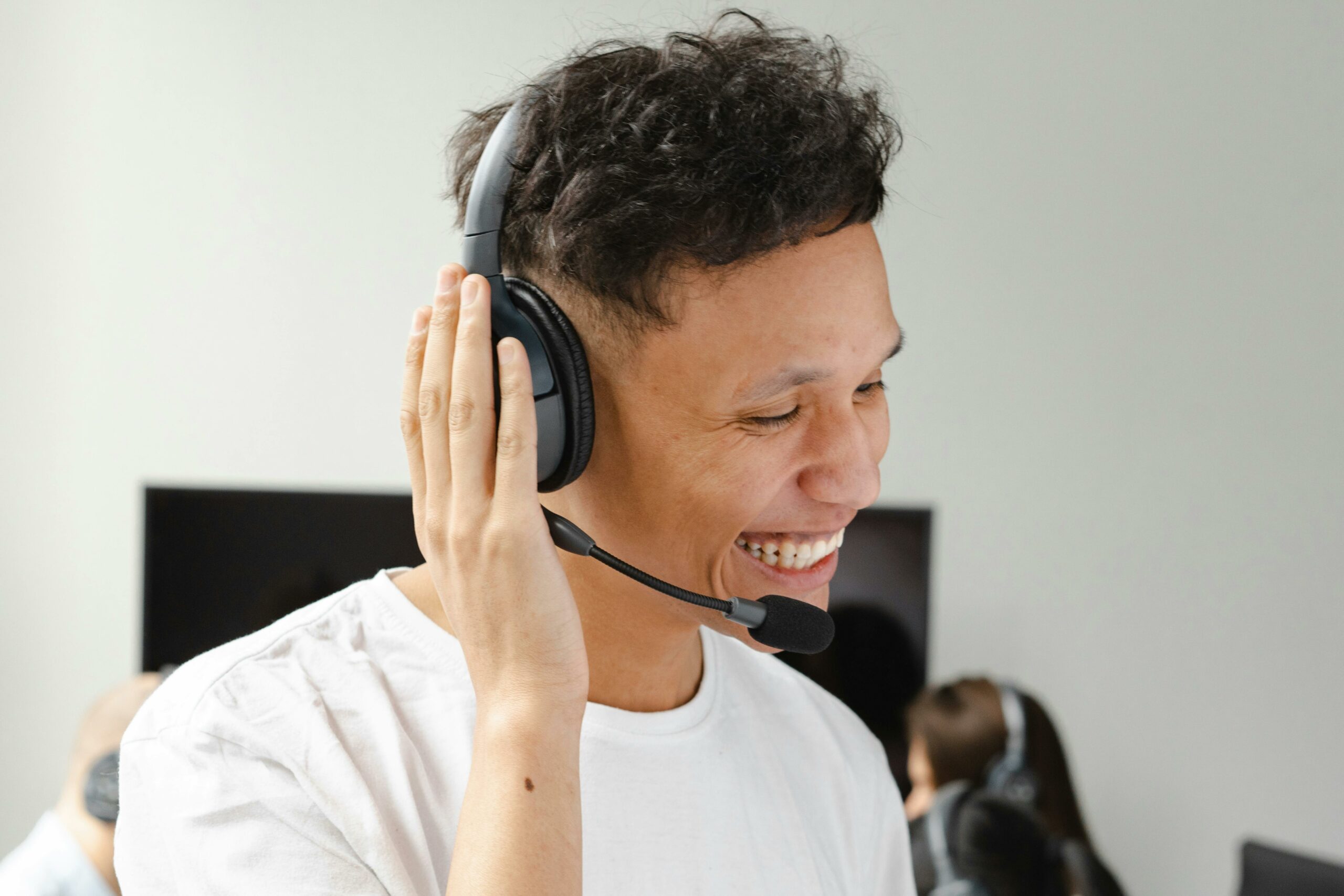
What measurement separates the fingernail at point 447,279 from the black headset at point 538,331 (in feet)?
0.06

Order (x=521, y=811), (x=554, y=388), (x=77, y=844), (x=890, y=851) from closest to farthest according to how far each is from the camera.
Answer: (x=521, y=811) → (x=554, y=388) → (x=890, y=851) → (x=77, y=844)

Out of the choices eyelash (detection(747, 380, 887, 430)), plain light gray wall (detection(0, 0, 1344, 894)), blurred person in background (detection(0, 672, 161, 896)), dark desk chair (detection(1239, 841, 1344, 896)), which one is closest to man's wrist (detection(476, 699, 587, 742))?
eyelash (detection(747, 380, 887, 430))

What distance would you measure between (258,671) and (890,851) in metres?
0.58

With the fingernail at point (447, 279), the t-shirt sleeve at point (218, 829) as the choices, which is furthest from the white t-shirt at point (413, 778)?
the fingernail at point (447, 279)

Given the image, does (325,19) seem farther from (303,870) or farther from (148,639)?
(303,870)

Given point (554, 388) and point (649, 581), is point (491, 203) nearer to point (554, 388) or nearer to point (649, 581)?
point (554, 388)

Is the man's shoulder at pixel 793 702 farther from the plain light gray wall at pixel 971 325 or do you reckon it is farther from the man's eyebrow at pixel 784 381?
the plain light gray wall at pixel 971 325

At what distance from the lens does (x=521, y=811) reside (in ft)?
2.13

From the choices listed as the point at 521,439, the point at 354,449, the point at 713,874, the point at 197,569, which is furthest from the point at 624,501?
the point at 354,449

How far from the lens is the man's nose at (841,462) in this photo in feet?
2.56

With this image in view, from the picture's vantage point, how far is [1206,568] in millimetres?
2701

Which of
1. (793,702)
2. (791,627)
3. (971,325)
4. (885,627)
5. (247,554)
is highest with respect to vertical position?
(971,325)

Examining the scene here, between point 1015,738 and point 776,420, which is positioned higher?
point 776,420

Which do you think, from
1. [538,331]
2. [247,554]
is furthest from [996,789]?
[538,331]
